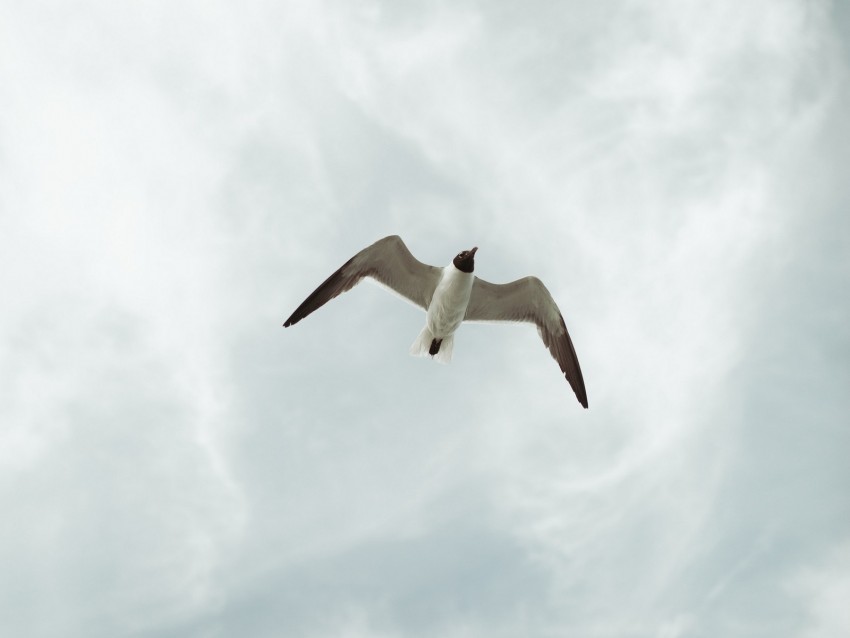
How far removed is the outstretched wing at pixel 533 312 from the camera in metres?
18.8

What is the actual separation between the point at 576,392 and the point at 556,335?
1.26 meters

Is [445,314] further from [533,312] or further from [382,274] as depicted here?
[533,312]

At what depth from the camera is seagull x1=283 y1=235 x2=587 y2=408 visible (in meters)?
17.9

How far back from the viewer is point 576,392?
19.2 m

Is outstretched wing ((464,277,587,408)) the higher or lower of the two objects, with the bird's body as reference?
higher

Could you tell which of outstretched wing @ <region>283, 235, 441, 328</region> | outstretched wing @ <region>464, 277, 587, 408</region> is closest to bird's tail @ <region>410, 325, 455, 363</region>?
outstretched wing @ <region>464, 277, 587, 408</region>

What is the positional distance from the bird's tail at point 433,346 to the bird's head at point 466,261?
5.57 feet

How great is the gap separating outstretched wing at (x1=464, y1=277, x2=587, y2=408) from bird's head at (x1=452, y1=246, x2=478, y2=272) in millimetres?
905

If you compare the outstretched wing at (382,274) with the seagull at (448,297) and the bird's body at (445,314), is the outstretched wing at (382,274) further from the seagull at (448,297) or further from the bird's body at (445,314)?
the bird's body at (445,314)

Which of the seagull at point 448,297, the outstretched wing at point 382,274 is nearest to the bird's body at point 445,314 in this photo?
the seagull at point 448,297

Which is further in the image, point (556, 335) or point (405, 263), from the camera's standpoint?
point (556, 335)

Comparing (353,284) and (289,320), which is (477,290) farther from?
(289,320)

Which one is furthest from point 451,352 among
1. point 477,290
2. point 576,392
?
point 576,392

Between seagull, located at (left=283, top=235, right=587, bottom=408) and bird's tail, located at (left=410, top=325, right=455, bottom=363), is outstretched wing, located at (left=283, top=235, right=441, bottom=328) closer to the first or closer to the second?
seagull, located at (left=283, top=235, right=587, bottom=408)
